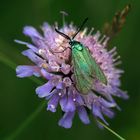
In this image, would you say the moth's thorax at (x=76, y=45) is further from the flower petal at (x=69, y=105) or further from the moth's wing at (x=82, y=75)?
the flower petal at (x=69, y=105)

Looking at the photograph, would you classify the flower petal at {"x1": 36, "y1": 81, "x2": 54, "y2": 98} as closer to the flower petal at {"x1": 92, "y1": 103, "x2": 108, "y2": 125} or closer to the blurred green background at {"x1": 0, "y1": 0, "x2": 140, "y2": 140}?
the flower petal at {"x1": 92, "y1": 103, "x2": 108, "y2": 125}

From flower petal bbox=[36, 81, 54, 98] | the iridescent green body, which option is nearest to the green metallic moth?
the iridescent green body

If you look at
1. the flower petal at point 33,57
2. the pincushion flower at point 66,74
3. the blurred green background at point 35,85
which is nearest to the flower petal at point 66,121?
the pincushion flower at point 66,74

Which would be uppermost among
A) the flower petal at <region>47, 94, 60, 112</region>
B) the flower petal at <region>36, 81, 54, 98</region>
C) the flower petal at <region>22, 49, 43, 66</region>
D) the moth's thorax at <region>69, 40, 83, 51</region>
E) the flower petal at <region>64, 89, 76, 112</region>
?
the flower petal at <region>22, 49, 43, 66</region>

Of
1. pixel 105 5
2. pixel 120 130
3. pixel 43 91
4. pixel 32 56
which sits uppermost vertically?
pixel 105 5

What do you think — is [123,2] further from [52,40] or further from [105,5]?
[52,40]
